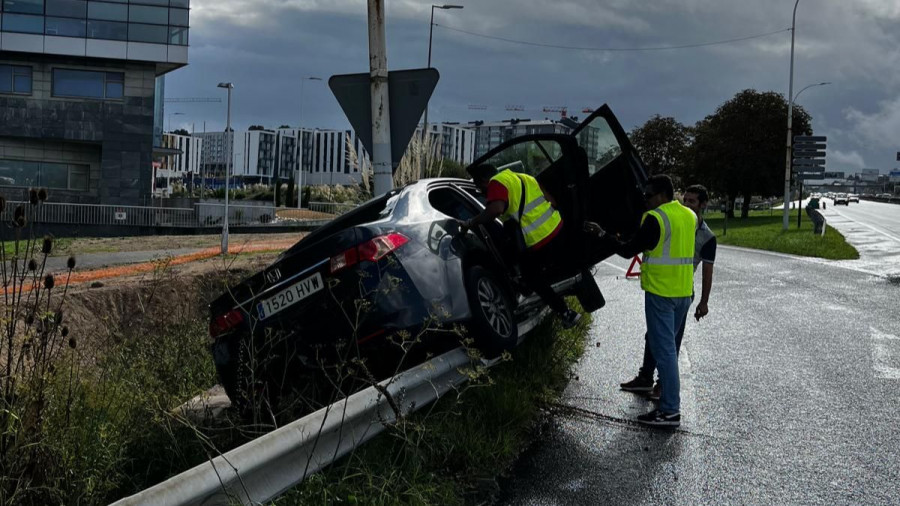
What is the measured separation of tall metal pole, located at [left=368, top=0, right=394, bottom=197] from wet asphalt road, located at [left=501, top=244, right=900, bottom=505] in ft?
8.20

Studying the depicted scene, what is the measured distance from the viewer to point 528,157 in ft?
24.3

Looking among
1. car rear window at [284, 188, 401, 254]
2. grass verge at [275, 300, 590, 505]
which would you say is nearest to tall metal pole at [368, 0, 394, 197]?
car rear window at [284, 188, 401, 254]

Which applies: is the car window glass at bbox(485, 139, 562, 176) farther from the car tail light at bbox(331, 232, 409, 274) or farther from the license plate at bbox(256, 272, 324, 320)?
the license plate at bbox(256, 272, 324, 320)

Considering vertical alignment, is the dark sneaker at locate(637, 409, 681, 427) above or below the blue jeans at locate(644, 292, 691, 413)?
below

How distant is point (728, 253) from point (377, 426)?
2201cm

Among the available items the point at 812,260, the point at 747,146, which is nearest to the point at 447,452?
the point at 812,260

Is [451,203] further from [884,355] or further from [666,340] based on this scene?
[884,355]

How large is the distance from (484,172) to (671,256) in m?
1.64

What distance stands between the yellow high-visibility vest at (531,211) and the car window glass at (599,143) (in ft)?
3.14

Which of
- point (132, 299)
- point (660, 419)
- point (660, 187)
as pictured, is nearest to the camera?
point (660, 419)

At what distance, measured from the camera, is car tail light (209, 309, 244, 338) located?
529 cm

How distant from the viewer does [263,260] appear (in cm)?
1338

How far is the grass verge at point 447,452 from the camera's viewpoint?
3.93 metres

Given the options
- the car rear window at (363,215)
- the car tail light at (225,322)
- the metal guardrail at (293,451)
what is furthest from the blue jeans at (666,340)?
the car tail light at (225,322)
